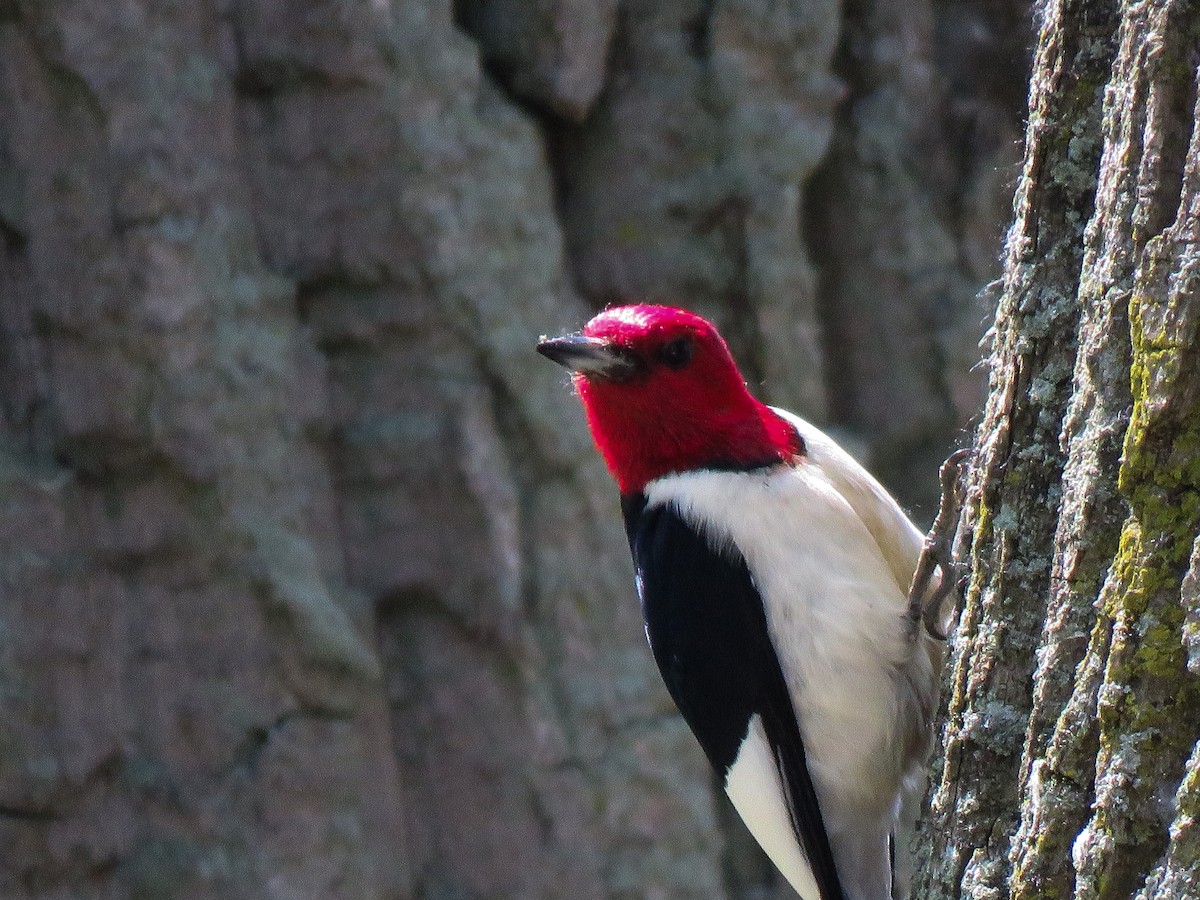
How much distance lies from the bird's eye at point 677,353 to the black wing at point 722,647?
0.83ft

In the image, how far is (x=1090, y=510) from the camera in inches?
60.2

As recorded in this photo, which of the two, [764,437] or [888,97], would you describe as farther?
[888,97]

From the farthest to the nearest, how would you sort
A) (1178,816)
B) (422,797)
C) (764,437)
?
(422,797) < (764,437) < (1178,816)

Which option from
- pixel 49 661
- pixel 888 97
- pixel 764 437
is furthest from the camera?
pixel 888 97

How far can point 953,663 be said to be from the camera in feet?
6.14

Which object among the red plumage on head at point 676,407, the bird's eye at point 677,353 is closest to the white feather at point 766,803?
the red plumage on head at point 676,407

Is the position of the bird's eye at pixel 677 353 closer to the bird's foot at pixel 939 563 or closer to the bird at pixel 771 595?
the bird at pixel 771 595

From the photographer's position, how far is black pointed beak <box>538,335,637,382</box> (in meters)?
2.52

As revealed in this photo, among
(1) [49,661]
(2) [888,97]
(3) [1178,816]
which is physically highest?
(2) [888,97]

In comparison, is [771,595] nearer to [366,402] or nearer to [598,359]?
[598,359]

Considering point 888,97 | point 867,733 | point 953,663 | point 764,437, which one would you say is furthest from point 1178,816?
point 888,97

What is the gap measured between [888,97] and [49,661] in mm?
2607

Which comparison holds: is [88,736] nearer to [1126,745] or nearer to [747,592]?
[747,592]

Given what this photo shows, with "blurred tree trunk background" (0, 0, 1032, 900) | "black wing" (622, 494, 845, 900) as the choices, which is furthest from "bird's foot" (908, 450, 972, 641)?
"blurred tree trunk background" (0, 0, 1032, 900)
